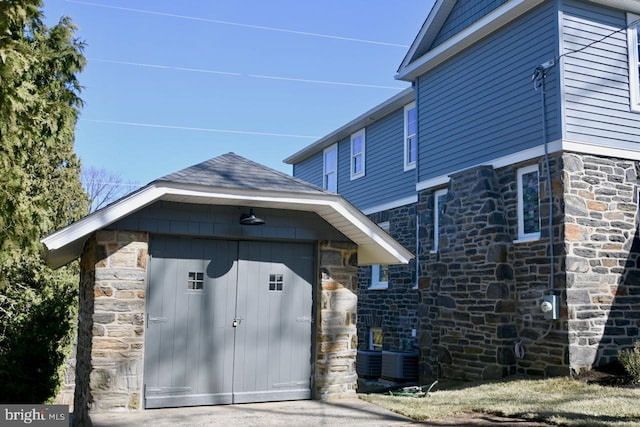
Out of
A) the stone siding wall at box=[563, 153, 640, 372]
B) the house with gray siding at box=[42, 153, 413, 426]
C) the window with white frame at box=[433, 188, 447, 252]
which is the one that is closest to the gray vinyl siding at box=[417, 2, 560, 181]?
the window with white frame at box=[433, 188, 447, 252]

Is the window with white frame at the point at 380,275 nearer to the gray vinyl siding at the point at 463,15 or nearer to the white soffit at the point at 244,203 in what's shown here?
the gray vinyl siding at the point at 463,15

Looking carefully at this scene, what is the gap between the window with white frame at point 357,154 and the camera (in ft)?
58.7

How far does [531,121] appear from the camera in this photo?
10969mm

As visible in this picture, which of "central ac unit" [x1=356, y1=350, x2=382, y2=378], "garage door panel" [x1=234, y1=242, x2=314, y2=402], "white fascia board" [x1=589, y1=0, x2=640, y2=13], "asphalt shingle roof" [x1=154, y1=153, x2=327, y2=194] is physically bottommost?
"central ac unit" [x1=356, y1=350, x2=382, y2=378]

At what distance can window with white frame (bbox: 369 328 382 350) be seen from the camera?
16359mm

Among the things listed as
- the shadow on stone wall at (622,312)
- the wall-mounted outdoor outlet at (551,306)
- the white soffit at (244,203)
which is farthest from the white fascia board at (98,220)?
the shadow on stone wall at (622,312)

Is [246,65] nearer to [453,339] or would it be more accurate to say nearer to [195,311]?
[453,339]

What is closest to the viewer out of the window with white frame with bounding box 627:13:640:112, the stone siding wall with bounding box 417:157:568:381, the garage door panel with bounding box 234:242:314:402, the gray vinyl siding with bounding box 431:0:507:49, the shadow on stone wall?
the garage door panel with bounding box 234:242:314:402

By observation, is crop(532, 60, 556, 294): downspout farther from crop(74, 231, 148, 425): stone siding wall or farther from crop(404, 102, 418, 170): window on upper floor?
crop(74, 231, 148, 425): stone siding wall

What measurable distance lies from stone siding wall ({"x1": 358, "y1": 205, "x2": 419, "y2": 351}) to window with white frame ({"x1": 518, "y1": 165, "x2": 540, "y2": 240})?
146 inches

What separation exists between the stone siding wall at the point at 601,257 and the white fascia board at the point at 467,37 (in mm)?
3051

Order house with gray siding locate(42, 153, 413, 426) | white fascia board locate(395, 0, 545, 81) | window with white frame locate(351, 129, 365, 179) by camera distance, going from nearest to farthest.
Result: 1. house with gray siding locate(42, 153, 413, 426)
2. white fascia board locate(395, 0, 545, 81)
3. window with white frame locate(351, 129, 365, 179)

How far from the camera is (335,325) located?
8062 mm

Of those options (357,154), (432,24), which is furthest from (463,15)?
(357,154)
